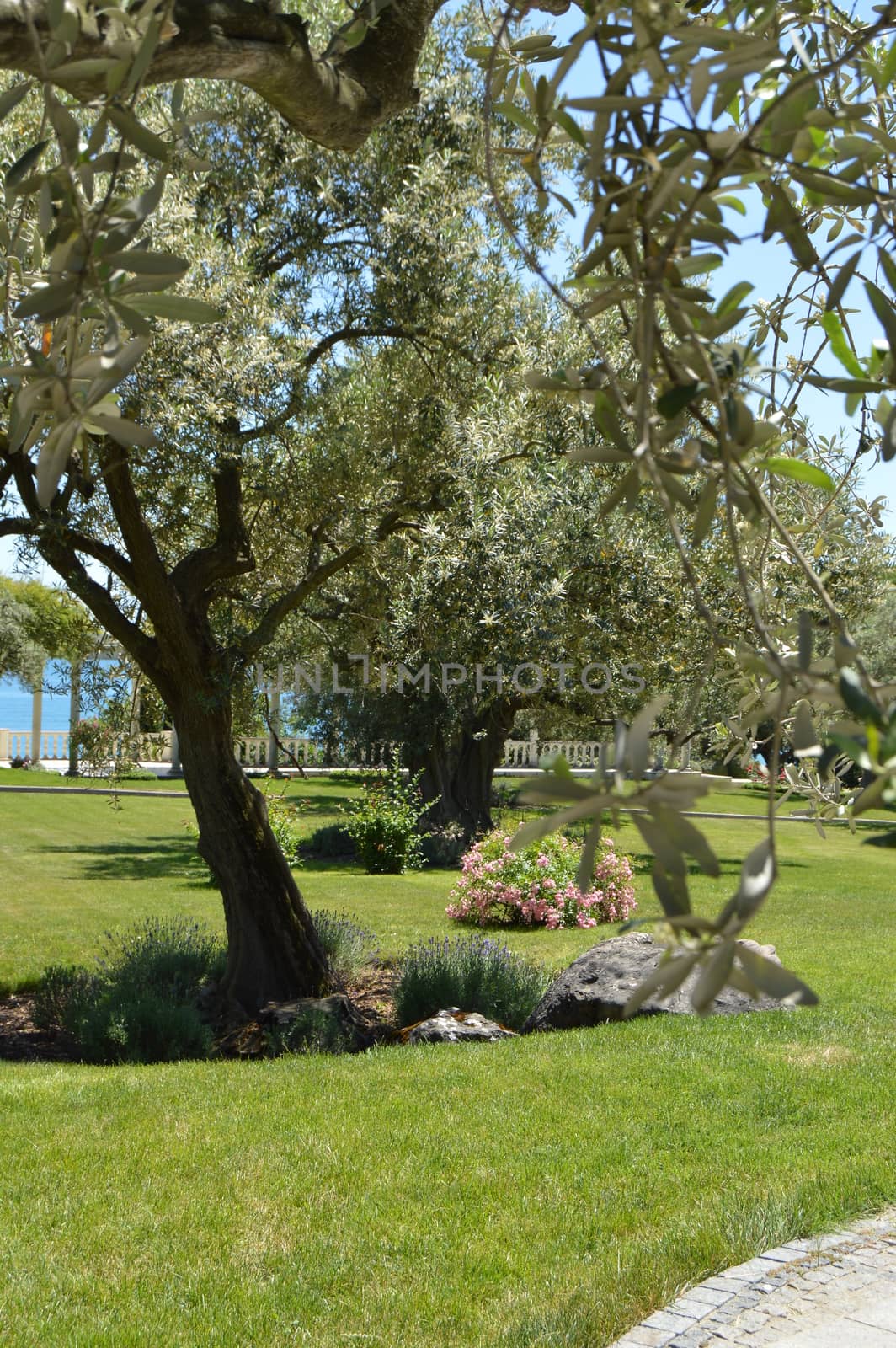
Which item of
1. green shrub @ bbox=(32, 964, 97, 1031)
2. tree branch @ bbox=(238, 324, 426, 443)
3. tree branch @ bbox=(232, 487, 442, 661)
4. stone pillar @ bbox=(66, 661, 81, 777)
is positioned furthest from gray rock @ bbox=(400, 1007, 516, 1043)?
tree branch @ bbox=(238, 324, 426, 443)

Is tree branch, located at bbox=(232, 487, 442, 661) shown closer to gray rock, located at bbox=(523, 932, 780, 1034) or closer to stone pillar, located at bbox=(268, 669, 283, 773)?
stone pillar, located at bbox=(268, 669, 283, 773)

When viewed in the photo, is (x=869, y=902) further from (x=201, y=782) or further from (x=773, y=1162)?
(x=773, y=1162)

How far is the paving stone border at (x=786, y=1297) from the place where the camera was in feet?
11.4

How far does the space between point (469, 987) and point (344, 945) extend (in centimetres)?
174

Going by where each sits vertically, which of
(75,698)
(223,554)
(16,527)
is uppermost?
(16,527)

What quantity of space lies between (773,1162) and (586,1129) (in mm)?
885

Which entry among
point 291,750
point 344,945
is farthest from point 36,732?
point 344,945

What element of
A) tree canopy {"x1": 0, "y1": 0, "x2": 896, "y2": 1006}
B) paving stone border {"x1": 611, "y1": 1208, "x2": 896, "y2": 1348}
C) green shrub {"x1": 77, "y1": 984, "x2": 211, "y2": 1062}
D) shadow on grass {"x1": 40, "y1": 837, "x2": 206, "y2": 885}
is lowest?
green shrub {"x1": 77, "y1": 984, "x2": 211, "y2": 1062}

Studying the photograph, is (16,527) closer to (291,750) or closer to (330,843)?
(330,843)

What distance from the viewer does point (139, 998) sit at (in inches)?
334

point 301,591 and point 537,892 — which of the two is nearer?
point 301,591

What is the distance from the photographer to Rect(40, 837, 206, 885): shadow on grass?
1667cm

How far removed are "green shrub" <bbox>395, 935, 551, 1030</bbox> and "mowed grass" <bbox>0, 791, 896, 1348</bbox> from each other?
1347 millimetres

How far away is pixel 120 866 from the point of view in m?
17.4
